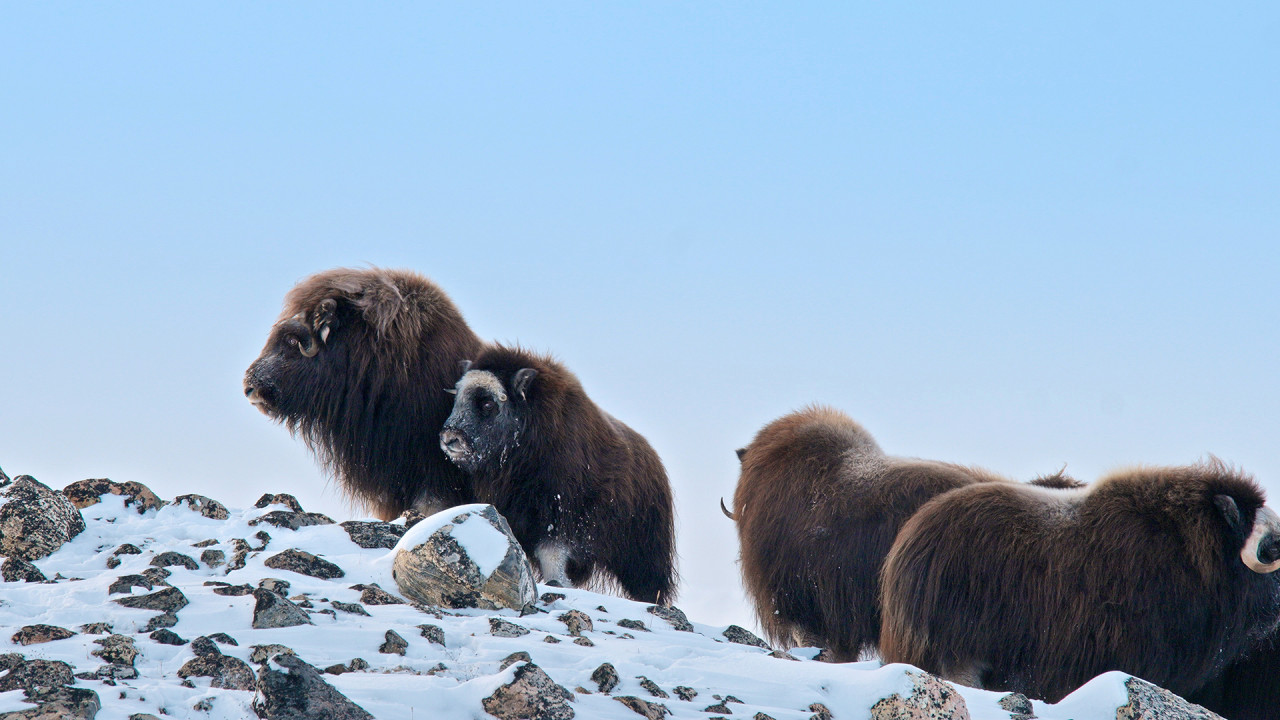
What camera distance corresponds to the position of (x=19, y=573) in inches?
154

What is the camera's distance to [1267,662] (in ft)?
13.4

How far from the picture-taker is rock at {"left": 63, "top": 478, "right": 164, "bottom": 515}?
4.91m

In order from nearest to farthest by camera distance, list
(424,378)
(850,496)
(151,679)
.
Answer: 1. (151,679)
2. (850,496)
3. (424,378)

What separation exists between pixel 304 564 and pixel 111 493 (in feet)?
4.65

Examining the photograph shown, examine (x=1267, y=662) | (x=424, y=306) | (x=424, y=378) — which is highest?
(x=424, y=306)

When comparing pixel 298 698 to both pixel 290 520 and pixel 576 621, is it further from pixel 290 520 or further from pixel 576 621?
pixel 290 520

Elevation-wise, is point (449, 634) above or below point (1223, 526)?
below

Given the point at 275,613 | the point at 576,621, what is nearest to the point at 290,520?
the point at 275,613

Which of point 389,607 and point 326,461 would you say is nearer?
point 389,607

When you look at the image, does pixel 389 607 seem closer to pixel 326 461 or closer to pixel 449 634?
pixel 449 634

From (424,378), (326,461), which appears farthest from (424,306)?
(326,461)

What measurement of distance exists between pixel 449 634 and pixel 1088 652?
2.16 m

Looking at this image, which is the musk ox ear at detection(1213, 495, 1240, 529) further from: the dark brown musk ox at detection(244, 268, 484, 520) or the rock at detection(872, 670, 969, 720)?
the dark brown musk ox at detection(244, 268, 484, 520)

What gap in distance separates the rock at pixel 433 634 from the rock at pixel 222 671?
575 millimetres
